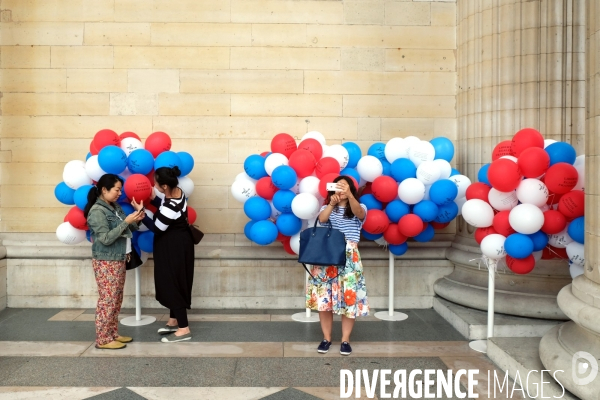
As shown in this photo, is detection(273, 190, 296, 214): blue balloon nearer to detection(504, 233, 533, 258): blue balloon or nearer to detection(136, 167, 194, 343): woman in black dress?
detection(136, 167, 194, 343): woman in black dress

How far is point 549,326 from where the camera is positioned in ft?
17.1

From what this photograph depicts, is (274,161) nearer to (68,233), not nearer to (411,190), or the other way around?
(411,190)

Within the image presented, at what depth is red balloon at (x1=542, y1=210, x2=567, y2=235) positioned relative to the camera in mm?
4414

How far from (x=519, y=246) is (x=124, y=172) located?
364cm

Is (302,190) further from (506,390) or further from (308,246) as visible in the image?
(506,390)

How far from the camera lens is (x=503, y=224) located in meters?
4.63

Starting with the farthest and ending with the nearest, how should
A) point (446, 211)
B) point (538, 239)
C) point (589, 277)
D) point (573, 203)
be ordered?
point (446, 211) → point (538, 239) → point (573, 203) → point (589, 277)

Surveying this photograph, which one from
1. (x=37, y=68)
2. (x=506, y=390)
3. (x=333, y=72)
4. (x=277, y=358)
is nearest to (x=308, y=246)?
(x=277, y=358)

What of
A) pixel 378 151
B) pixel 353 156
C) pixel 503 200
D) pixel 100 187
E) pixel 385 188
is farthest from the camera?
pixel 378 151

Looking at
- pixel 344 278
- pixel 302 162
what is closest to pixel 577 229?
pixel 344 278

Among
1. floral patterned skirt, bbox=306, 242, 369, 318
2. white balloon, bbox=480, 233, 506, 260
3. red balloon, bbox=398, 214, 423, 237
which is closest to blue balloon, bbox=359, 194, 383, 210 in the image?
red balloon, bbox=398, 214, 423, 237

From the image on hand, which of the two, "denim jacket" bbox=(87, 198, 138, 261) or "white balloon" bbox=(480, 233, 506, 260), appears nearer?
"white balloon" bbox=(480, 233, 506, 260)

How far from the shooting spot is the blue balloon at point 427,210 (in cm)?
539

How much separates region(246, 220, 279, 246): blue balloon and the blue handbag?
→ 0.60 m
